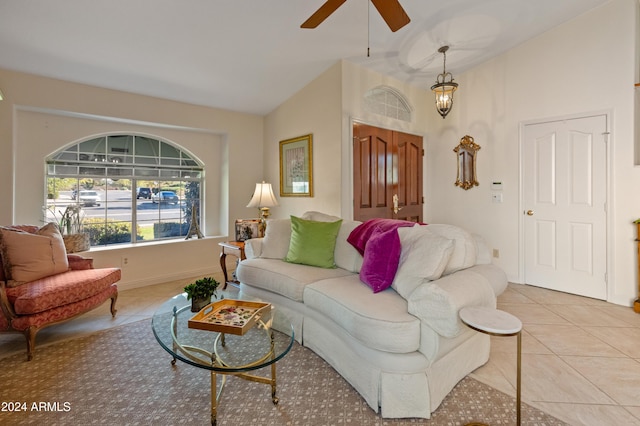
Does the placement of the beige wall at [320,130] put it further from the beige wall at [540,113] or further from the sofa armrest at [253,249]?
the beige wall at [540,113]

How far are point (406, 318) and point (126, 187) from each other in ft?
13.1

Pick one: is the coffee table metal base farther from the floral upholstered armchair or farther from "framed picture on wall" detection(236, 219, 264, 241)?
"framed picture on wall" detection(236, 219, 264, 241)

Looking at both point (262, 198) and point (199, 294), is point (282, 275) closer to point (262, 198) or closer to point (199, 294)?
point (199, 294)

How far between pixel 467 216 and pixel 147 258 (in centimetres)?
448

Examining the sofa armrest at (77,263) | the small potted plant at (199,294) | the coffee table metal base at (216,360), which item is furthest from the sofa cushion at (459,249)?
the sofa armrest at (77,263)

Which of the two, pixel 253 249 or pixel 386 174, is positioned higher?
pixel 386 174

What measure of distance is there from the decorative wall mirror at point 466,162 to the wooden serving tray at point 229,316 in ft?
12.1

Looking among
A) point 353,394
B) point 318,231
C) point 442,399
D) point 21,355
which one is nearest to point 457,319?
point 442,399

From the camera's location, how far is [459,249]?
6.95ft

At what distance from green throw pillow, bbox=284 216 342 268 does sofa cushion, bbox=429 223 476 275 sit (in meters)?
0.95

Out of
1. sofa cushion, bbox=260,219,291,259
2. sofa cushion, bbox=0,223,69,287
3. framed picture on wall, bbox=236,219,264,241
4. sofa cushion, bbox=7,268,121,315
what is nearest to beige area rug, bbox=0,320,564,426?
sofa cushion, bbox=7,268,121,315

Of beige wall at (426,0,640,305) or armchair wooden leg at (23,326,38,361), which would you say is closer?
armchair wooden leg at (23,326,38,361)

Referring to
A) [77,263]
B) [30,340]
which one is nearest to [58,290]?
[30,340]

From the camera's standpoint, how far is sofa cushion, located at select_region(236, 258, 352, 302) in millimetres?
2467
